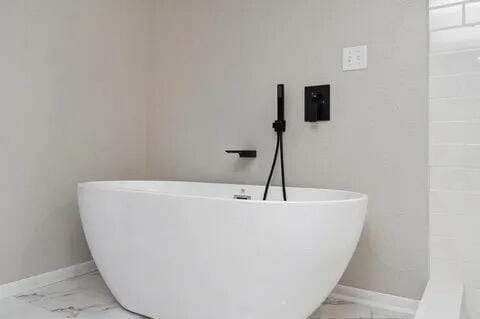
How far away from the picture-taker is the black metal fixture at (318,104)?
1.93 meters

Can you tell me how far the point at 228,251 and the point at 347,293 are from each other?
0.87m

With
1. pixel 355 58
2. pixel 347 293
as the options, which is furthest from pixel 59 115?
pixel 347 293

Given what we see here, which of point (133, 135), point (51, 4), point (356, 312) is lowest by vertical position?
point (356, 312)

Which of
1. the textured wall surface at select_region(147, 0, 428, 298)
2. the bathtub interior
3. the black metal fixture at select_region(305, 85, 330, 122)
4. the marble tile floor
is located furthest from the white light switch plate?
the marble tile floor

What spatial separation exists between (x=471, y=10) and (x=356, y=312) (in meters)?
1.39

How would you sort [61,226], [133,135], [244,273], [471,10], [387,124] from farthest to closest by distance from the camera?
[133,135] < [61,226] < [387,124] < [471,10] < [244,273]

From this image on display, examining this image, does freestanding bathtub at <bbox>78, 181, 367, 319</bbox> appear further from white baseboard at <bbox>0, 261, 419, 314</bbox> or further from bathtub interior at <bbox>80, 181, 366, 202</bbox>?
white baseboard at <bbox>0, 261, 419, 314</bbox>

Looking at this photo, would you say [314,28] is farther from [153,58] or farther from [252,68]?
[153,58]

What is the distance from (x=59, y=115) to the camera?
6.89 feet

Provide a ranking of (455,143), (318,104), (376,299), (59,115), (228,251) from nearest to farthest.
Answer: (228,251) → (455,143) → (376,299) → (318,104) → (59,115)

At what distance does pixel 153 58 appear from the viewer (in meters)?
2.65

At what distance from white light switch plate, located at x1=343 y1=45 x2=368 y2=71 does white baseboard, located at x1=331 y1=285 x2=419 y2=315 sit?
1095mm

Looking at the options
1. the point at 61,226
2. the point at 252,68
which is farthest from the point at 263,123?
the point at 61,226

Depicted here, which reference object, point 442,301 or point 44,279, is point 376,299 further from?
point 44,279
